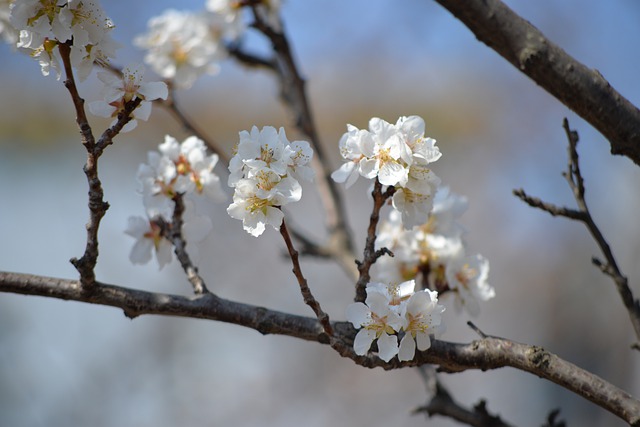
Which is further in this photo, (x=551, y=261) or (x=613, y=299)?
(x=551, y=261)

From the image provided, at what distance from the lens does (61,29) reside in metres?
0.78

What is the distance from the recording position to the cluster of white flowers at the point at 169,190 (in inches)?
43.2

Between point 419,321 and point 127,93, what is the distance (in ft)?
1.54

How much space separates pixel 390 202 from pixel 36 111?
19.6 feet

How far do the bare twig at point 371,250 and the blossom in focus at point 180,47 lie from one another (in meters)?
0.99

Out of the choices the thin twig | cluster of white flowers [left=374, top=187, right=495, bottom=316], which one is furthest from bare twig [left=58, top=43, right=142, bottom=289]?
the thin twig

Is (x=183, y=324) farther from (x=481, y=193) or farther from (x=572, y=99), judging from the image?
(x=572, y=99)

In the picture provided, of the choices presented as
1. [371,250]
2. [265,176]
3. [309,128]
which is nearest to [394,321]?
[371,250]

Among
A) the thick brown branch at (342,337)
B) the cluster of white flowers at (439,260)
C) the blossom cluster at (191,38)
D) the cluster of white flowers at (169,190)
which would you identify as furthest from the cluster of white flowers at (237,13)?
the thick brown branch at (342,337)

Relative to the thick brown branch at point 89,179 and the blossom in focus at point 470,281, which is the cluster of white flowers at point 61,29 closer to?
the thick brown branch at point 89,179

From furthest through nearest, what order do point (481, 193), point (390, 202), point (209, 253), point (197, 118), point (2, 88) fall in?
point (197, 118)
point (2, 88)
point (481, 193)
point (209, 253)
point (390, 202)

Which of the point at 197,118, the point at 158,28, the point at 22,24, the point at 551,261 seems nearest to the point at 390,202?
the point at 22,24

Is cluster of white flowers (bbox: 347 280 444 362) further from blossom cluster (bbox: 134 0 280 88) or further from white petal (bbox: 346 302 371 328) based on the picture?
blossom cluster (bbox: 134 0 280 88)

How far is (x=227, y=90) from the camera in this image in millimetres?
6504
